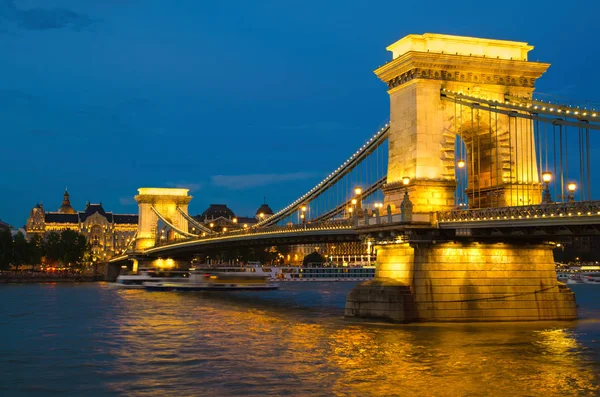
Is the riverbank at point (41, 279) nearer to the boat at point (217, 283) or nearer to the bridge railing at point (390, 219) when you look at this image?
the boat at point (217, 283)

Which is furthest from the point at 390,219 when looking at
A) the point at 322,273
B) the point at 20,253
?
the point at 20,253

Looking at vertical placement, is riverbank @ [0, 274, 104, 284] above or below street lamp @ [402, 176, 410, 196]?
below

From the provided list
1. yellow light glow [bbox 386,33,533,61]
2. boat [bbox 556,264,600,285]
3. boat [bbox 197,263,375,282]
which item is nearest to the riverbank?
boat [bbox 197,263,375,282]

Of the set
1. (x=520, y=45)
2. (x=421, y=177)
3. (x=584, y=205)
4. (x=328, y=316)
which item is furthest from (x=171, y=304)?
(x=584, y=205)

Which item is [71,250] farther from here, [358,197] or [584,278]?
[358,197]

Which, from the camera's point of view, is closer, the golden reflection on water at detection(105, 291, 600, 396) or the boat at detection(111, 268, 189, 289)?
the golden reflection on water at detection(105, 291, 600, 396)

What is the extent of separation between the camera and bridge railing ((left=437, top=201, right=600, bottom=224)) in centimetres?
2836

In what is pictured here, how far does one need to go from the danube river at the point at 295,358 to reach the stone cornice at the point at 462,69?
11780mm

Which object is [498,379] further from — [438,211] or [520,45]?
[520,45]

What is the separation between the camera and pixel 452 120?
3912cm

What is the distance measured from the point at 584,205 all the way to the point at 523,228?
453 centimetres

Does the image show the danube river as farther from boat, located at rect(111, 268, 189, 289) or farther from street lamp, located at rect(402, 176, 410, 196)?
boat, located at rect(111, 268, 189, 289)

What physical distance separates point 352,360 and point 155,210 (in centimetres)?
9769

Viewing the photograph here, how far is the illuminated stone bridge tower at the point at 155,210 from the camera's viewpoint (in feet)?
402
